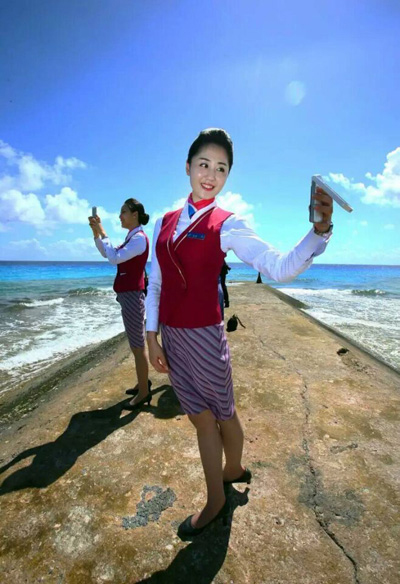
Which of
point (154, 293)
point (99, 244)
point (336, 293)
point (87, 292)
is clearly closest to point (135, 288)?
point (99, 244)

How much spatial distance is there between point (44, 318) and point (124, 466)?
9.54m

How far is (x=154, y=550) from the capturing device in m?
1.67

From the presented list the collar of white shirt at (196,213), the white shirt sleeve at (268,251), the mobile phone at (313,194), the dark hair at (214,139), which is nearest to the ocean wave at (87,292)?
the collar of white shirt at (196,213)

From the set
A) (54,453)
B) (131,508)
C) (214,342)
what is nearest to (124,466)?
(131,508)

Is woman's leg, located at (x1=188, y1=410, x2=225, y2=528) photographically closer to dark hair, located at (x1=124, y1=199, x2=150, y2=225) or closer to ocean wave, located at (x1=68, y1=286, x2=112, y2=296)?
dark hair, located at (x1=124, y1=199, x2=150, y2=225)

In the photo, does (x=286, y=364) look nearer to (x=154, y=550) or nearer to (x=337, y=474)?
(x=337, y=474)

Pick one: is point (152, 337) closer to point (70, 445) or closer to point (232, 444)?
point (232, 444)

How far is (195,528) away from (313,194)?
1833 mm

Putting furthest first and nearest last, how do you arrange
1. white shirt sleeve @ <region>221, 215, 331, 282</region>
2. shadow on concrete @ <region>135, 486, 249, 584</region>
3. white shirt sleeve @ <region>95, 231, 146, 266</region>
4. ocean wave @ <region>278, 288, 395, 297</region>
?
ocean wave @ <region>278, 288, 395, 297</region> < white shirt sleeve @ <region>95, 231, 146, 266</region> < shadow on concrete @ <region>135, 486, 249, 584</region> < white shirt sleeve @ <region>221, 215, 331, 282</region>

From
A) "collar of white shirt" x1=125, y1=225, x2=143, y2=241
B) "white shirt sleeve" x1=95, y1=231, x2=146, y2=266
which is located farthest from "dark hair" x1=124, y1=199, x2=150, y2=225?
"white shirt sleeve" x1=95, y1=231, x2=146, y2=266

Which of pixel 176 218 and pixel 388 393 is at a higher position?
pixel 176 218

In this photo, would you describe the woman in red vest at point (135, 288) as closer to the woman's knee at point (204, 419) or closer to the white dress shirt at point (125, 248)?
the white dress shirt at point (125, 248)

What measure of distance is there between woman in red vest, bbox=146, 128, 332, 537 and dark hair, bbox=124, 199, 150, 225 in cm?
166

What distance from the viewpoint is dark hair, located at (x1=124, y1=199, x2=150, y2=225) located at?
133 inches
